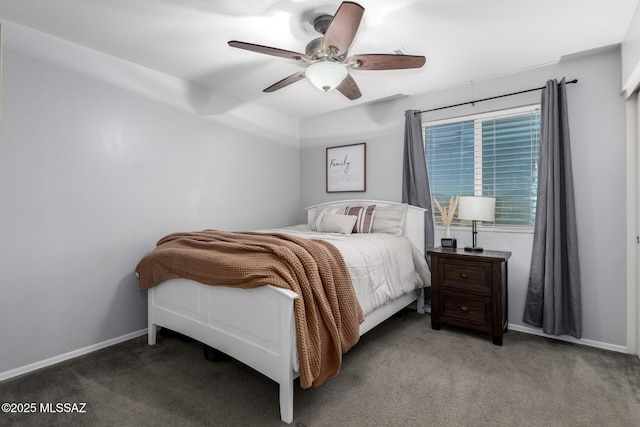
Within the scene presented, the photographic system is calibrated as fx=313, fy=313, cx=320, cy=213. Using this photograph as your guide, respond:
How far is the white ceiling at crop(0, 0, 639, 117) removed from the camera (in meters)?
1.95

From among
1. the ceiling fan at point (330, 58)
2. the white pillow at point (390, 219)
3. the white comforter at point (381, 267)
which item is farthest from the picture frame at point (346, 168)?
the ceiling fan at point (330, 58)

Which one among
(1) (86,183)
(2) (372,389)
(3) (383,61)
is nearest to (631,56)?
(3) (383,61)

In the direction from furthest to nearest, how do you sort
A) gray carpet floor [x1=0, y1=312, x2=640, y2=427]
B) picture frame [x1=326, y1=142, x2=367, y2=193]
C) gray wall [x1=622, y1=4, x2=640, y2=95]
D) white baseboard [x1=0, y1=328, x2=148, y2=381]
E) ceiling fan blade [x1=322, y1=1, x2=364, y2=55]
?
picture frame [x1=326, y1=142, x2=367, y2=193], white baseboard [x1=0, y1=328, x2=148, y2=381], gray wall [x1=622, y1=4, x2=640, y2=95], gray carpet floor [x1=0, y1=312, x2=640, y2=427], ceiling fan blade [x1=322, y1=1, x2=364, y2=55]

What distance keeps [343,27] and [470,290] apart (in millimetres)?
2237

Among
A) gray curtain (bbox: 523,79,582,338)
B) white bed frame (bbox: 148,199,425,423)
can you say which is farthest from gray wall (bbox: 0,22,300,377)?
gray curtain (bbox: 523,79,582,338)

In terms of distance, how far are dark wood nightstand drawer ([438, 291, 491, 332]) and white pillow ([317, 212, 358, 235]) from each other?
1.07 m

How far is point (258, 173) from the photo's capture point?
3883 millimetres

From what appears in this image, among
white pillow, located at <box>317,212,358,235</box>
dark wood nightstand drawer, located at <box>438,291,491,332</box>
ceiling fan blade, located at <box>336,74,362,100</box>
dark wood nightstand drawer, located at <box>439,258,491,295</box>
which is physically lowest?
dark wood nightstand drawer, located at <box>438,291,491,332</box>

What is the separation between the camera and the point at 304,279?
5.46ft

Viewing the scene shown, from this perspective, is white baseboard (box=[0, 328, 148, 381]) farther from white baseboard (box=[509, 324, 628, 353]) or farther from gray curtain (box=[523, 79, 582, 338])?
gray curtain (box=[523, 79, 582, 338])

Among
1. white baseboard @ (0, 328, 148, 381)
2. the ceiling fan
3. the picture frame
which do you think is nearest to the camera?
the ceiling fan

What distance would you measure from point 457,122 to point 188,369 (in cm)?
325

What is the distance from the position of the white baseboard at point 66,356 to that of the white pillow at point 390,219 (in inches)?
94.2

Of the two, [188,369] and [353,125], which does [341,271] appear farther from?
[353,125]
